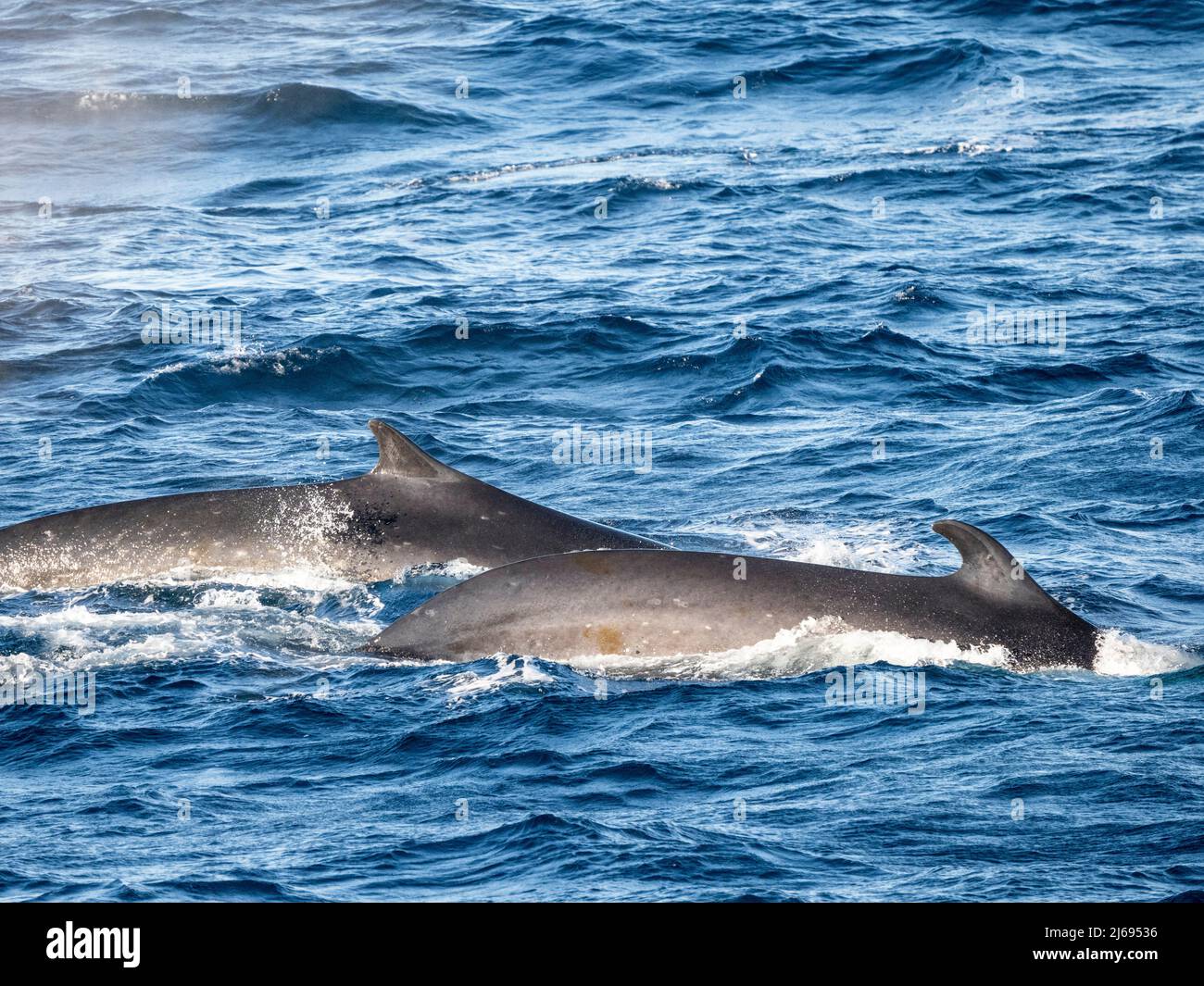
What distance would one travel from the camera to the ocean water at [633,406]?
10.9 m

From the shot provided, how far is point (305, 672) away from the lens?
13758 mm

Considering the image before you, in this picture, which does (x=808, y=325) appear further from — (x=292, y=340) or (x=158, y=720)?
(x=158, y=720)

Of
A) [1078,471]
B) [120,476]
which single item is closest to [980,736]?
[1078,471]

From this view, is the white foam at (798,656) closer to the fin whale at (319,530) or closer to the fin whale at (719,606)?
the fin whale at (719,606)

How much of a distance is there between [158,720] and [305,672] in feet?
4.08

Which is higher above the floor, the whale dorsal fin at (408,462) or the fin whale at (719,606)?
the whale dorsal fin at (408,462)

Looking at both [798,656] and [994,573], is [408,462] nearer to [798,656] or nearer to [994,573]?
[798,656]

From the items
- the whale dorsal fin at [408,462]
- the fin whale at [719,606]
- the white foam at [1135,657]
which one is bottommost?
the white foam at [1135,657]

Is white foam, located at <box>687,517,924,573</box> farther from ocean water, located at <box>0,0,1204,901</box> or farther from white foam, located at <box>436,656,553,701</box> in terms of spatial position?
white foam, located at <box>436,656,553,701</box>

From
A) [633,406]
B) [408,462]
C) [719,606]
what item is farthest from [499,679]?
[633,406]

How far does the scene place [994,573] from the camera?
12.8 meters

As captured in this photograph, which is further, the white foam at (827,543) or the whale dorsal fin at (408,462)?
the white foam at (827,543)

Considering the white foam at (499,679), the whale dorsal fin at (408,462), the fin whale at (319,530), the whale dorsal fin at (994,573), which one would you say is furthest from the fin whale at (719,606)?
the whale dorsal fin at (408,462)

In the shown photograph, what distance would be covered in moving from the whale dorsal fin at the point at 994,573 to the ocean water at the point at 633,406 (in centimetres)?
48
